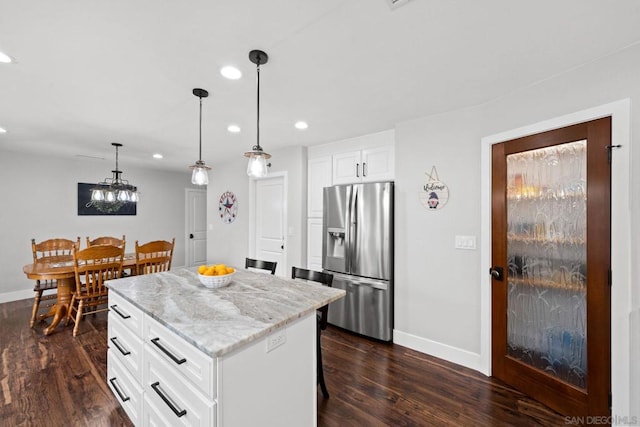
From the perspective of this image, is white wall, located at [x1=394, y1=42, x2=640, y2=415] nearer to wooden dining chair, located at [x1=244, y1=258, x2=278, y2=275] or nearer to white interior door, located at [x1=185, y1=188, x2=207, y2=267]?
wooden dining chair, located at [x1=244, y1=258, x2=278, y2=275]

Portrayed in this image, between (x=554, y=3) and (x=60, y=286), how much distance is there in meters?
5.24

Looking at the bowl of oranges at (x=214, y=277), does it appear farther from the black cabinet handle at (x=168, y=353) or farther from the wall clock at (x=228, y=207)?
the wall clock at (x=228, y=207)

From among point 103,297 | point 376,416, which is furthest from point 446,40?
point 103,297

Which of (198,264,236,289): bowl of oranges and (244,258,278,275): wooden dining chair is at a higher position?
(198,264,236,289): bowl of oranges

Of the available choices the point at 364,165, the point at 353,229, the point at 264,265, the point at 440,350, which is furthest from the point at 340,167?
the point at 440,350

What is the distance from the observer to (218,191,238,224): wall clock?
4.93 m

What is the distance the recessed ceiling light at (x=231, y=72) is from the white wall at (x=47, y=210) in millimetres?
4733

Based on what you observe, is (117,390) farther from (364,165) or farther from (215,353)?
(364,165)

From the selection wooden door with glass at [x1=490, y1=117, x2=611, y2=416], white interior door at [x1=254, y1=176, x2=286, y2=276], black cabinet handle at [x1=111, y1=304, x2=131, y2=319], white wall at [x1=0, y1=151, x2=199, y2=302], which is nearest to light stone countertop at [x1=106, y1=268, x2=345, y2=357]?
black cabinet handle at [x1=111, y1=304, x2=131, y2=319]

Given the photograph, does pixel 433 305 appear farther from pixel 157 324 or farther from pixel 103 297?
pixel 103 297

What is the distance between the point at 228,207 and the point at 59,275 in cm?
252

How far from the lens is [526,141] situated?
6.90ft

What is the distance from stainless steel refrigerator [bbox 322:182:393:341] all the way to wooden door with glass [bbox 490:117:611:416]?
3.25ft

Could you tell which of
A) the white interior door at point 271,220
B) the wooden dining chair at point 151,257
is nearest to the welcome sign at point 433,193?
the white interior door at point 271,220
